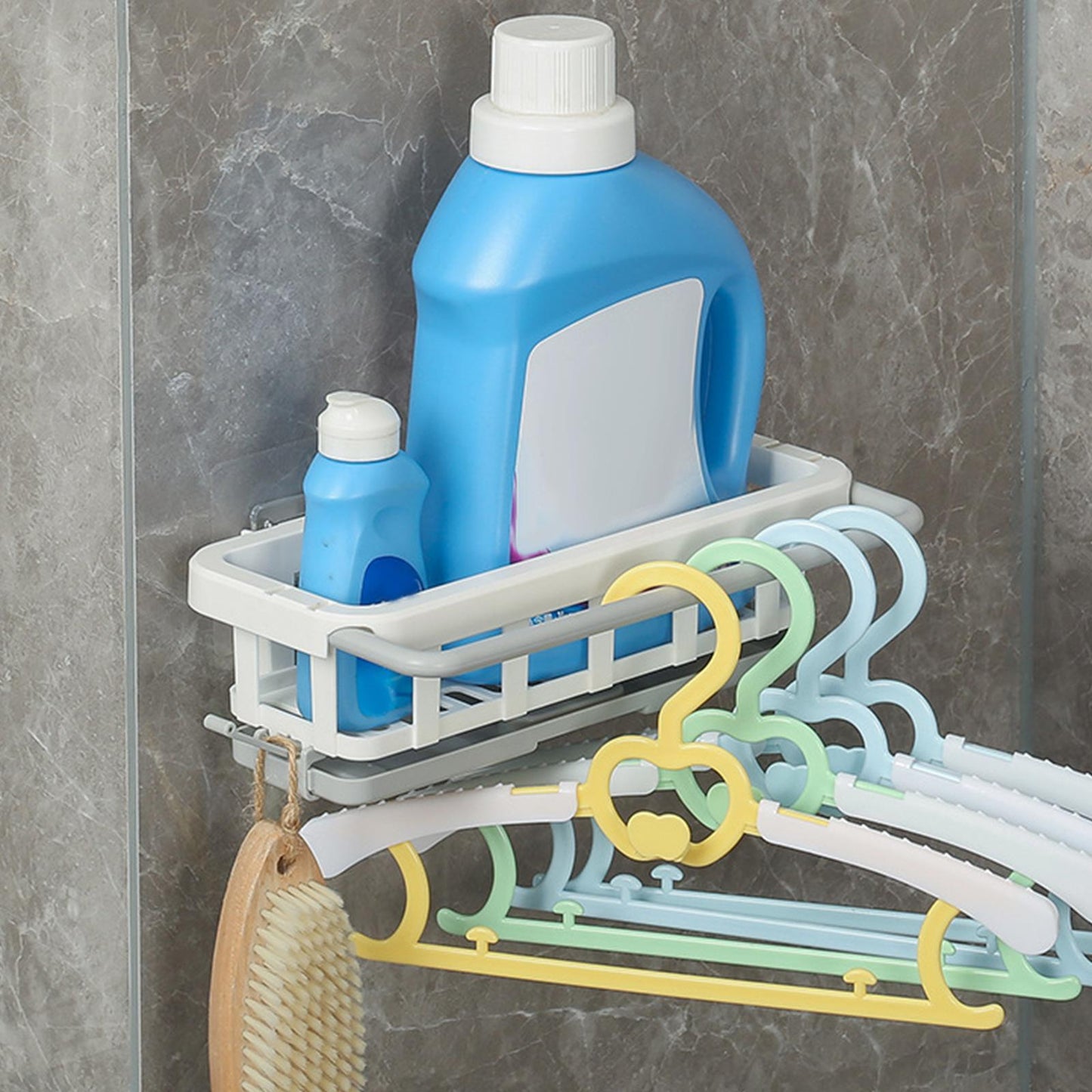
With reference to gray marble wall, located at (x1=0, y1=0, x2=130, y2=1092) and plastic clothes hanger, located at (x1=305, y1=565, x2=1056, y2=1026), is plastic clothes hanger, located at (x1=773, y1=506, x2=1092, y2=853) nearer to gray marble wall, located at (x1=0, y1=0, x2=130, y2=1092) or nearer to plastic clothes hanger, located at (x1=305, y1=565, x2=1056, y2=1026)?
plastic clothes hanger, located at (x1=305, y1=565, x2=1056, y2=1026)

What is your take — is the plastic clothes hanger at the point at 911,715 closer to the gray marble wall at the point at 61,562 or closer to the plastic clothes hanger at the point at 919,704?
the plastic clothes hanger at the point at 919,704

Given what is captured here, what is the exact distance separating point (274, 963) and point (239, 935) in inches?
0.8

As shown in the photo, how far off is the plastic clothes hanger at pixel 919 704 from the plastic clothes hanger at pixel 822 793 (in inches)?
1.6

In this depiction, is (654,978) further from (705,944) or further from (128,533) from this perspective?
(128,533)

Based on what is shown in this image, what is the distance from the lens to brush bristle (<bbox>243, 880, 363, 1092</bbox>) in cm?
92

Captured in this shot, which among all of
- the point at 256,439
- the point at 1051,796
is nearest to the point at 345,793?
the point at 256,439

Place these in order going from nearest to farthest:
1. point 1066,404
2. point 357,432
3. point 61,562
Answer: point 357,432, point 61,562, point 1066,404

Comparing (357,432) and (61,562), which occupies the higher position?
(357,432)

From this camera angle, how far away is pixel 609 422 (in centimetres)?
98

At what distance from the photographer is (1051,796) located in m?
0.98

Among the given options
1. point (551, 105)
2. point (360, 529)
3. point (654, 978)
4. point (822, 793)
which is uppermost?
point (551, 105)

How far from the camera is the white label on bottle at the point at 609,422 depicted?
0.95 metres

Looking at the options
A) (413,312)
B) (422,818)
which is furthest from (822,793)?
(413,312)

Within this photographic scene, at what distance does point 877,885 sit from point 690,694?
1.88ft
